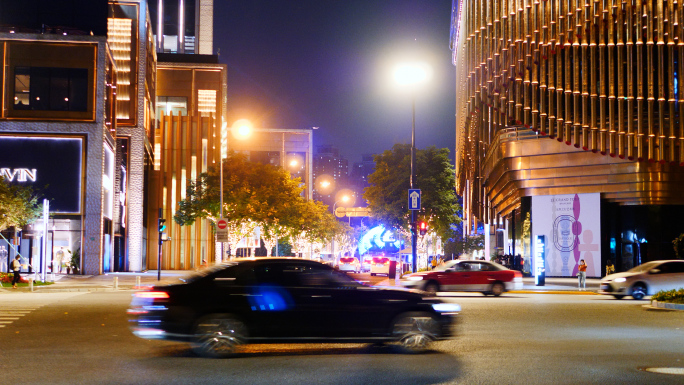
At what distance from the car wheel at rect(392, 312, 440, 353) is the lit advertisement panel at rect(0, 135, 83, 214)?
33.5 m

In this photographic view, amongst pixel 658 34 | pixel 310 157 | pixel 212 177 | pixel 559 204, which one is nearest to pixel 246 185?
pixel 212 177

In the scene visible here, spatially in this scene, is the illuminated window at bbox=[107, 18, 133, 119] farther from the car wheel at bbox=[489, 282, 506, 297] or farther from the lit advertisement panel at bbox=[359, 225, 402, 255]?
the lit advertisement panel at bbox=[359, 225, 402, 255]

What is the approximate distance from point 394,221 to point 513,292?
2379cm

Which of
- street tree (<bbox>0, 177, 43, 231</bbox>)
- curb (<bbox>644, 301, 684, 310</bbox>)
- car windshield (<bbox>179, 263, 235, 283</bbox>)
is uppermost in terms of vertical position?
street tree (<bbox>0, 177, 43, 231</bbox>)

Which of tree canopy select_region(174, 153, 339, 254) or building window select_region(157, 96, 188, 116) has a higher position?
building window select_region(157, 96, 188, 116)

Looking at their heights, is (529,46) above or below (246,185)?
above

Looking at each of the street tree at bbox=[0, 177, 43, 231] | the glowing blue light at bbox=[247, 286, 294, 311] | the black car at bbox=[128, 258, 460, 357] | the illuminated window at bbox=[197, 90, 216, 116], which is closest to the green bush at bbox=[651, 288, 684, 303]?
the black car at bbox=[128, 258, 460, 357]

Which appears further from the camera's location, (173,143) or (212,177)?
(173,143)

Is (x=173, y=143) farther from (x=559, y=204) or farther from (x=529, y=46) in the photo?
(x=529, y=46)

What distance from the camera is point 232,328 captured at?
1129 cm

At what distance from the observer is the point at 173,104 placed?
6719 centimetres

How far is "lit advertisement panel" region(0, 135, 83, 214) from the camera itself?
41062 mm

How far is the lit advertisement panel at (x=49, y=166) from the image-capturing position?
135 feet

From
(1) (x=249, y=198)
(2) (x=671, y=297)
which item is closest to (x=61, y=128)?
(1) (x=249, y=198)
